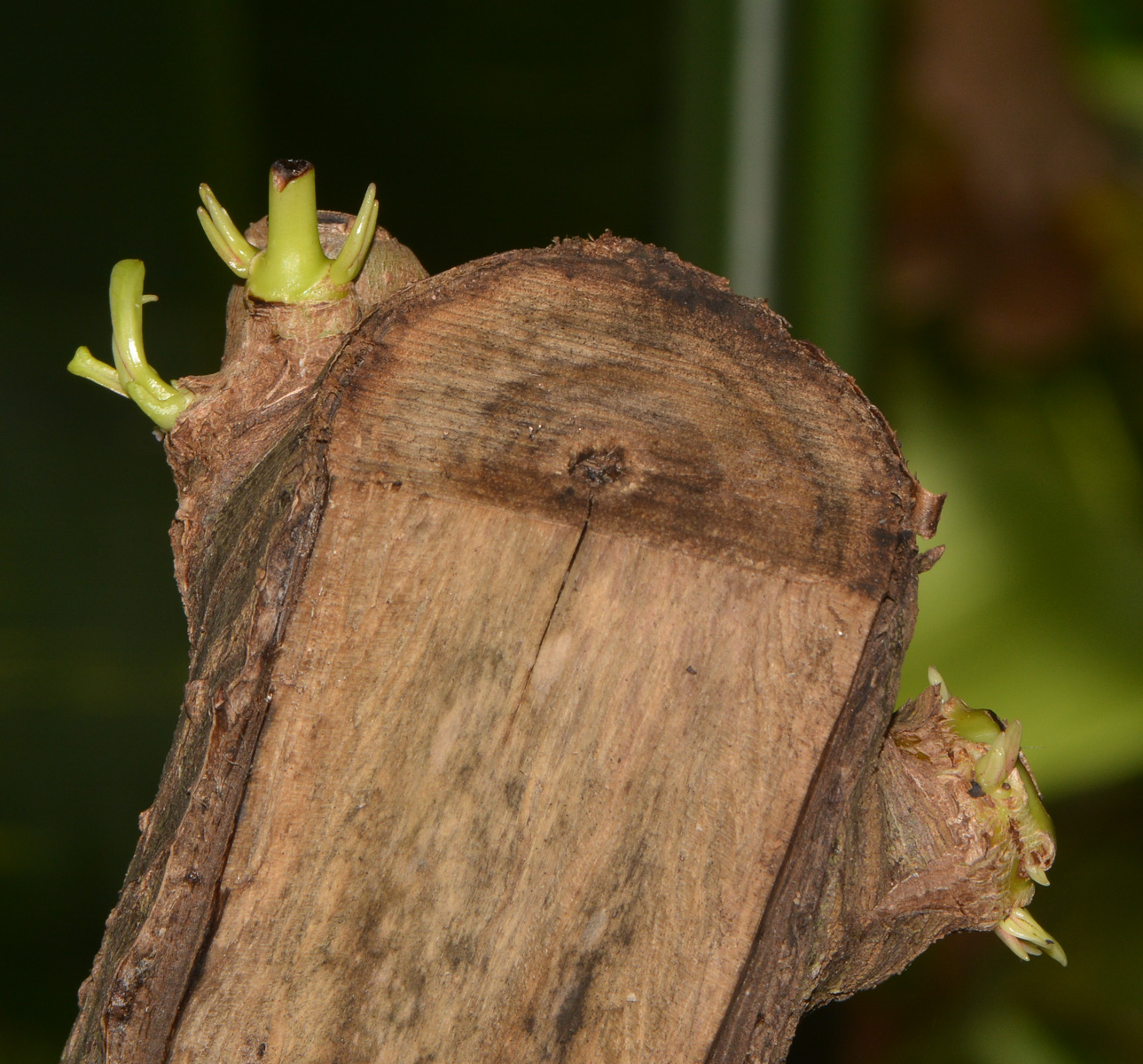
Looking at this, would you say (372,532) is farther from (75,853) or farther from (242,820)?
(75,853)

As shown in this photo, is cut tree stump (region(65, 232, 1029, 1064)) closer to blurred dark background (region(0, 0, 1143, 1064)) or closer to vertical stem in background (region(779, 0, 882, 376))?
vertical stem in background (region(779, 0, 882, 376))

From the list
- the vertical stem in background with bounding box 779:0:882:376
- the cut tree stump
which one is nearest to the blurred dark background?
the vertical stem in background with bounding box 779:0:882:376

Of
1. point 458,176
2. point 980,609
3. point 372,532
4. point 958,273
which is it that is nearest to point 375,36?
point 458,176

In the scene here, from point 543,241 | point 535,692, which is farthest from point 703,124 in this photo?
point 543,241

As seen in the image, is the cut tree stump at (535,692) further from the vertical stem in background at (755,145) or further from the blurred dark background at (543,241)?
the blurred dark background at (543,241)

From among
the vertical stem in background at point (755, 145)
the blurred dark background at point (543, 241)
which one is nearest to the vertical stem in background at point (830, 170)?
the vertical stem in background at point (755, 145)
